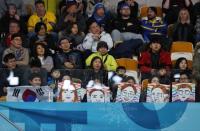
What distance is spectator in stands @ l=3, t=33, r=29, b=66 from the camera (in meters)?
12.3

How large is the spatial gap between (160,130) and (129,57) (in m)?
2.98

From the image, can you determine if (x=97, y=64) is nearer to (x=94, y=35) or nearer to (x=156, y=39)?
(x=156, y=39)

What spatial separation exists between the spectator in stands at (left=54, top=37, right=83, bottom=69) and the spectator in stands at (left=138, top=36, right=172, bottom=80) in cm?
120

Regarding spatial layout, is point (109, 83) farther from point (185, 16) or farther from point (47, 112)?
point (185, 16)

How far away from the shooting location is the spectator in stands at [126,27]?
1409cm

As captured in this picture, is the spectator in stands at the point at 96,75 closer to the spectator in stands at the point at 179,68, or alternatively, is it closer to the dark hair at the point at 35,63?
the dark hair at the point at 35,63

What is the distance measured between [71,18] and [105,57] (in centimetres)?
231

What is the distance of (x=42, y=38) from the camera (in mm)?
13648

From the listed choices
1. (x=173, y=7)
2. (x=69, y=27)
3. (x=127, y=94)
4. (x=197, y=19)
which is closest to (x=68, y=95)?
(x=127, y=94)

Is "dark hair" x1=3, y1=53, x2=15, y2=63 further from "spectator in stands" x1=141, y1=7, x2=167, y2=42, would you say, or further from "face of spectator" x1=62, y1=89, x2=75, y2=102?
"spectator in stands" x1=141, y1=7, x2=167, y2=42

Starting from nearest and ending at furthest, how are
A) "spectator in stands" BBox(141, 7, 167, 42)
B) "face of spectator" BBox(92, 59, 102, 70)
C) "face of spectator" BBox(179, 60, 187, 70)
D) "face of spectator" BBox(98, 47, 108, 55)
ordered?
"face of spectator" BBox(92, 59, 102, 70) → "face of spectator" BBox(179, 60, 187, 70) → "face of spectator" BBox(98, 47, 108, 55) → "spectator in stands" BBox(141, 7, 167, 42)

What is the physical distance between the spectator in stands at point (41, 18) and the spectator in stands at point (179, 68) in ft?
11.1

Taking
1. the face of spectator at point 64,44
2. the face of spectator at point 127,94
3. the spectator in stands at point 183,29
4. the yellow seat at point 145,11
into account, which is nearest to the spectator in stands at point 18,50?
the face of spectator at point 64,44

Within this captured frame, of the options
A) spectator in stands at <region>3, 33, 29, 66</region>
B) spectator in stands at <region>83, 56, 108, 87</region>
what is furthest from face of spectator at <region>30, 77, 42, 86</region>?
spectator in stands at <region>3, 33, 29, 66</region>
